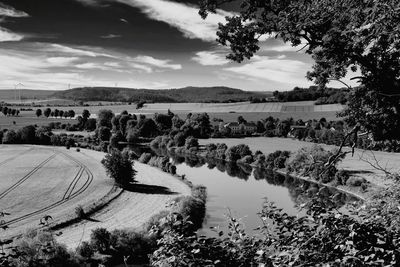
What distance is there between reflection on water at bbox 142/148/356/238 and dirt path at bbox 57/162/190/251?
4.86 meters

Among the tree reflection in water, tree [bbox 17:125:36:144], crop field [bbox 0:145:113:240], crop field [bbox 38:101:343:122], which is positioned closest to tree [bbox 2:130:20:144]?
tree [bbox 17:125:36:144]

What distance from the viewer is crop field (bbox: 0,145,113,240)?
3752cm

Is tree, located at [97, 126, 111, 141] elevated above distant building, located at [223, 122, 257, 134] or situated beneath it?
situated beneath

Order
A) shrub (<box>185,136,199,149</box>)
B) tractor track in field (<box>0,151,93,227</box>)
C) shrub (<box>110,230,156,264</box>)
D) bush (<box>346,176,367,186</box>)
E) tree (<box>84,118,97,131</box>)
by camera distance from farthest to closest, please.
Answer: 1. tree (<box>84,118,97,131</box>)
2. shrub (<box>185,136,199,149</box>)
3. bush (<box>346,176,367,186</box>)
4. tractor track in field (<box>0,151,93,227</box>)
5. shrub (<box>110,230,156,264</box>)

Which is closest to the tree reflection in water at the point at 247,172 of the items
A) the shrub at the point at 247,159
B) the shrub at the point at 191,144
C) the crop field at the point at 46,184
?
the shrub at the point at 247,159

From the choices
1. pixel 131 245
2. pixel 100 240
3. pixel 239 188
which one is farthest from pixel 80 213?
pixel 239 188

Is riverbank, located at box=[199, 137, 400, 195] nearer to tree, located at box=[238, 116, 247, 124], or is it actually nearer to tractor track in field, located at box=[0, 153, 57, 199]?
tree, located at box=[238, 116, 247, 124]

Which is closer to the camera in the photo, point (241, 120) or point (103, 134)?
point (103, 134)

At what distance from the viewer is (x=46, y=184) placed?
52.1m

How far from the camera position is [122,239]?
1129 inches

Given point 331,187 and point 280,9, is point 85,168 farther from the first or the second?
point 280,9

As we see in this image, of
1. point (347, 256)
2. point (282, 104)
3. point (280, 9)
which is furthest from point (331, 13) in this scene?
point (282, 104)

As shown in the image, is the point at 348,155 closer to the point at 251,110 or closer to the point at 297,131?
the point at 297,131

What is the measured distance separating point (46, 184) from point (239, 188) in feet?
88.8
